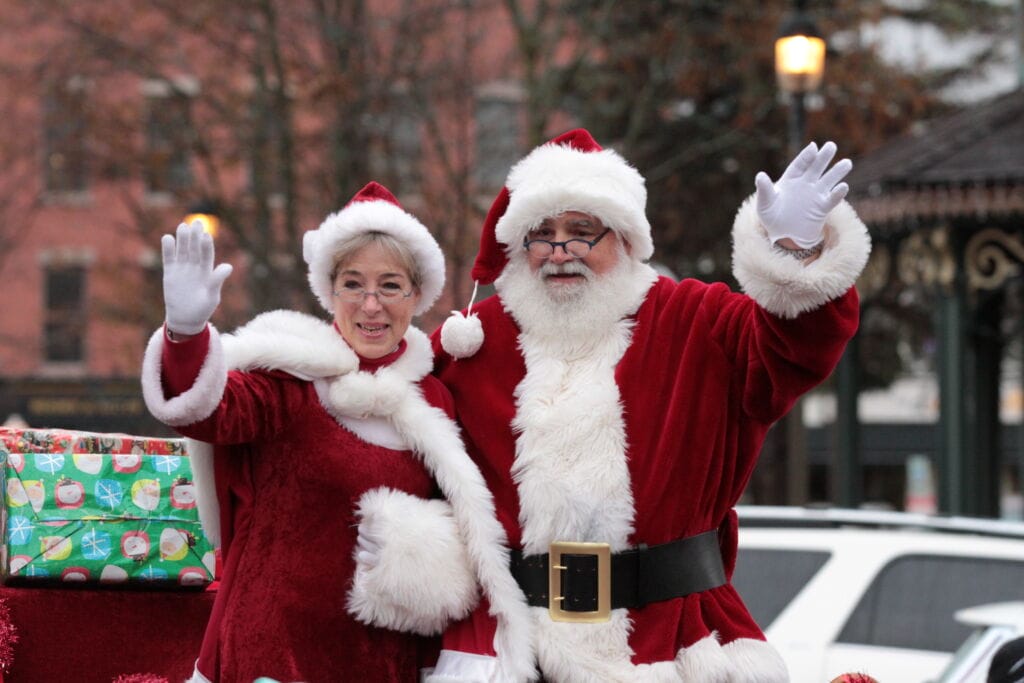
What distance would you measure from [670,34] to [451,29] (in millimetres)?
2516

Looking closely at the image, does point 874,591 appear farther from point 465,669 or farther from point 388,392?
point 388,392

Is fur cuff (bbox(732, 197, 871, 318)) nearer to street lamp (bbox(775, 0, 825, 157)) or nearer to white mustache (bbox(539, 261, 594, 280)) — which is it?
white mustache (bbox(539, 261, 594, 280))

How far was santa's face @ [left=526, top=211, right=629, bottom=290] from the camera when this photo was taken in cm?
373

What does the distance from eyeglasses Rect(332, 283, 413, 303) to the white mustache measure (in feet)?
1.27

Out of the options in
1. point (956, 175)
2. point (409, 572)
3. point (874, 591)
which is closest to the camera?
point (409, 572)

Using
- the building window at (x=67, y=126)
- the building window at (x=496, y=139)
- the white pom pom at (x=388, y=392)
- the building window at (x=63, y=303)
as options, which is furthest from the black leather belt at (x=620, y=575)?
the building window at (x=63, y=303)

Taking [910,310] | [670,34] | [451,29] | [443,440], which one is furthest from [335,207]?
[443,440]

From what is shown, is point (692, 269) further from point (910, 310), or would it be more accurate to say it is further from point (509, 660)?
point (509, 660)

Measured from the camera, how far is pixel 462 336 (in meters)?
3.79

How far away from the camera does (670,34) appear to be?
52.9ft

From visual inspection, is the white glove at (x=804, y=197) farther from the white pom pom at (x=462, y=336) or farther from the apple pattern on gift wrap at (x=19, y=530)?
the apple pattern on gift wrap at (x=19, y=530)

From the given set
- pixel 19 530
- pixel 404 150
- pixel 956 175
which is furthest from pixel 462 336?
pixel 404 150

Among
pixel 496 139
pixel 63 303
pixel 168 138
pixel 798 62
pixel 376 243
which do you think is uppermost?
pixel 496 139

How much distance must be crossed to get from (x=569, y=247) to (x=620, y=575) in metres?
0.86
